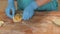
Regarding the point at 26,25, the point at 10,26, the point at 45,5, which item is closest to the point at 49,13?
the point at 45,5

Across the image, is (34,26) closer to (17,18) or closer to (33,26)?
(33,26)

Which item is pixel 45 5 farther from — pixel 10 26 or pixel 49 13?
pixel 10 26

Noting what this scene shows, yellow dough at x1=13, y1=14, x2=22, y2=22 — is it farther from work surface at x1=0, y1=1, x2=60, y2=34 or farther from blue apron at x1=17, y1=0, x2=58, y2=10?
blue apron at x1=17, y1=0, x2=58, y2=10

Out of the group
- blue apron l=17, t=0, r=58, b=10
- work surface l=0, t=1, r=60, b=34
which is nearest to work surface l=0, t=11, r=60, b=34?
work surface l=0, t=1, r=60, b=34

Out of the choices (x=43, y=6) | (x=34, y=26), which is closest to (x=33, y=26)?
(x=34, y=26)

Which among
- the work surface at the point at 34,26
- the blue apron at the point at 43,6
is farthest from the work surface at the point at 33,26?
the blue apron at the point at 43,6

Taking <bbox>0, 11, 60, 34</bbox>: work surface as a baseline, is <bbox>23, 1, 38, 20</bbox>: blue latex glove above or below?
above
